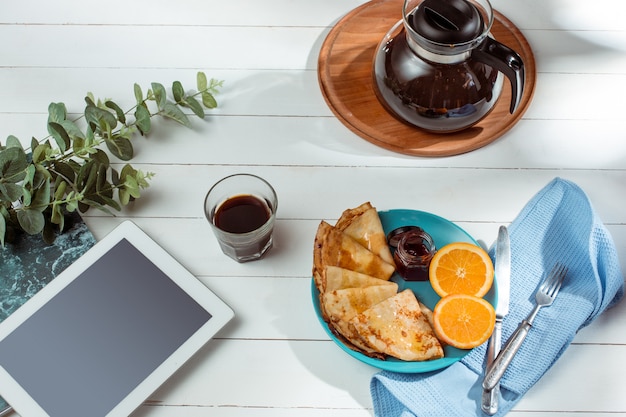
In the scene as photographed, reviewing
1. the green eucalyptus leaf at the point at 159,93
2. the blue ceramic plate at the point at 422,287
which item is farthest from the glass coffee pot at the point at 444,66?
the green eucalyptus leaf at the point at 159,93

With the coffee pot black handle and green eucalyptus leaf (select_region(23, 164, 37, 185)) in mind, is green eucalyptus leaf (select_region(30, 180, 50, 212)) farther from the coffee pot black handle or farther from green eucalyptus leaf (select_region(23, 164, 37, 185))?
the coffee pot black handle

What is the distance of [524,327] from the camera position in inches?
40.4

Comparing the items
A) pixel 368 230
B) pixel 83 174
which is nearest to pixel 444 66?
pixel 368 230

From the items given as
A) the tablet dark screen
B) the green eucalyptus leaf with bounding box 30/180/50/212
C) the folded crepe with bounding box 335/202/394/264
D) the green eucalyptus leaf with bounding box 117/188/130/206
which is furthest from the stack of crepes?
the green eucalyptus leaf with bounding box 30/180/50/212

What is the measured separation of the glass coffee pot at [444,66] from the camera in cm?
105

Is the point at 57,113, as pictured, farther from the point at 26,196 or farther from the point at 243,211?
the point at 243,211

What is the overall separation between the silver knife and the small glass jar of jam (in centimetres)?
11

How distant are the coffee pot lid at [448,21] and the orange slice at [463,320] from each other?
40cm

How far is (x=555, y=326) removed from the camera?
104 centimetres

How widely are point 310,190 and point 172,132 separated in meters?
0.28

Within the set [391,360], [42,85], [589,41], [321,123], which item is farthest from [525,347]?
[42,85]

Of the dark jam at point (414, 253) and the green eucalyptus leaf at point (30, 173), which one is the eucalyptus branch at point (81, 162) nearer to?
the green eucalyptus leaf at point (30, 173)

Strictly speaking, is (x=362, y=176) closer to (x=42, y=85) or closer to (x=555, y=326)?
(x=555, y=326)

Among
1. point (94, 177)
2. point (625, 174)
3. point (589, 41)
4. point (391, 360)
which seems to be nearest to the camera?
point (391, 360)
